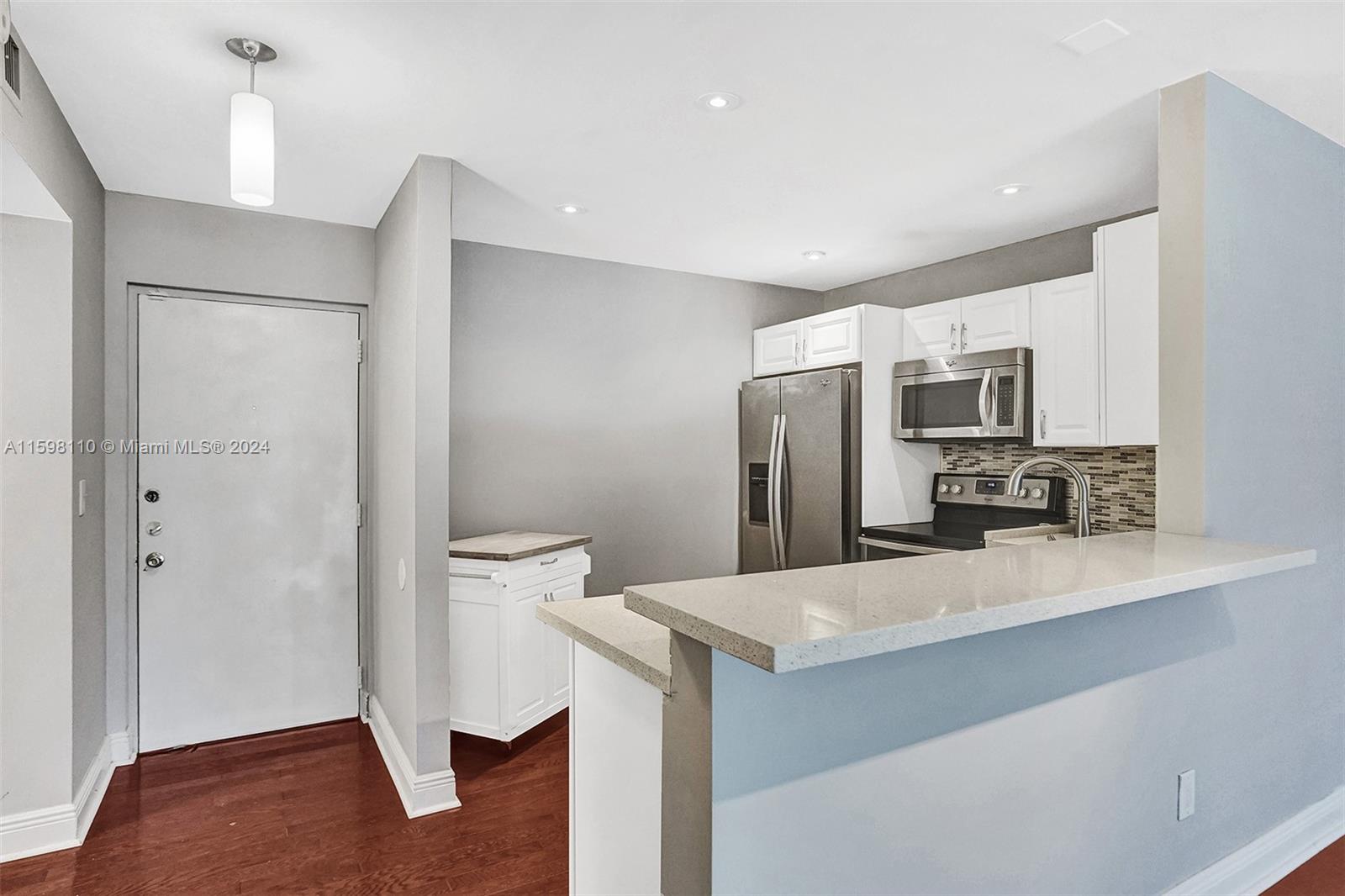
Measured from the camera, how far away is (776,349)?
4613 millimetres

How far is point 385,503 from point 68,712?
1.26m

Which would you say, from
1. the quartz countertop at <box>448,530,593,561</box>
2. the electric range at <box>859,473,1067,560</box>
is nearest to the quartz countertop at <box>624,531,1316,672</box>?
the electric range at <box>859,473,1067,560</box>

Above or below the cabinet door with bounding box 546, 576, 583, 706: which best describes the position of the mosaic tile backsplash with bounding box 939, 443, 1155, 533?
above

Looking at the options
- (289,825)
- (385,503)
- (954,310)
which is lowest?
(289,825)

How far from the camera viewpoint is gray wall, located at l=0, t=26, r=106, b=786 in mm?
2205

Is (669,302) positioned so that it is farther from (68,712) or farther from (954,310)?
(68,712)

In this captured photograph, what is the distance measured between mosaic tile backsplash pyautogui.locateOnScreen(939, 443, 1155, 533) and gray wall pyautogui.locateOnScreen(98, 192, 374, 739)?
11.9ft

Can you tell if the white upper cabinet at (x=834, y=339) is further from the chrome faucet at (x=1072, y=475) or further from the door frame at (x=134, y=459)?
the door frame at (x=134, y=459)

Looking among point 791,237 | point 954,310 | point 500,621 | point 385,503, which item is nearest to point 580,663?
point 500,621

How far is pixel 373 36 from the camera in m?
1.89

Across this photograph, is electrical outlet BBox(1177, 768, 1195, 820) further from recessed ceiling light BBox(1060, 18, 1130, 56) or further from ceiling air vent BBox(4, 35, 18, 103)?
ceiling air vent BBox(4, 35, 18, 103)

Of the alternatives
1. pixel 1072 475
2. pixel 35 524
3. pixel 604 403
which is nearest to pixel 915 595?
pixel 1072 475

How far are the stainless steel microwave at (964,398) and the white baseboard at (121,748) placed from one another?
3863 mm

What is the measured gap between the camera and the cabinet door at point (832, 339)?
157 inches
